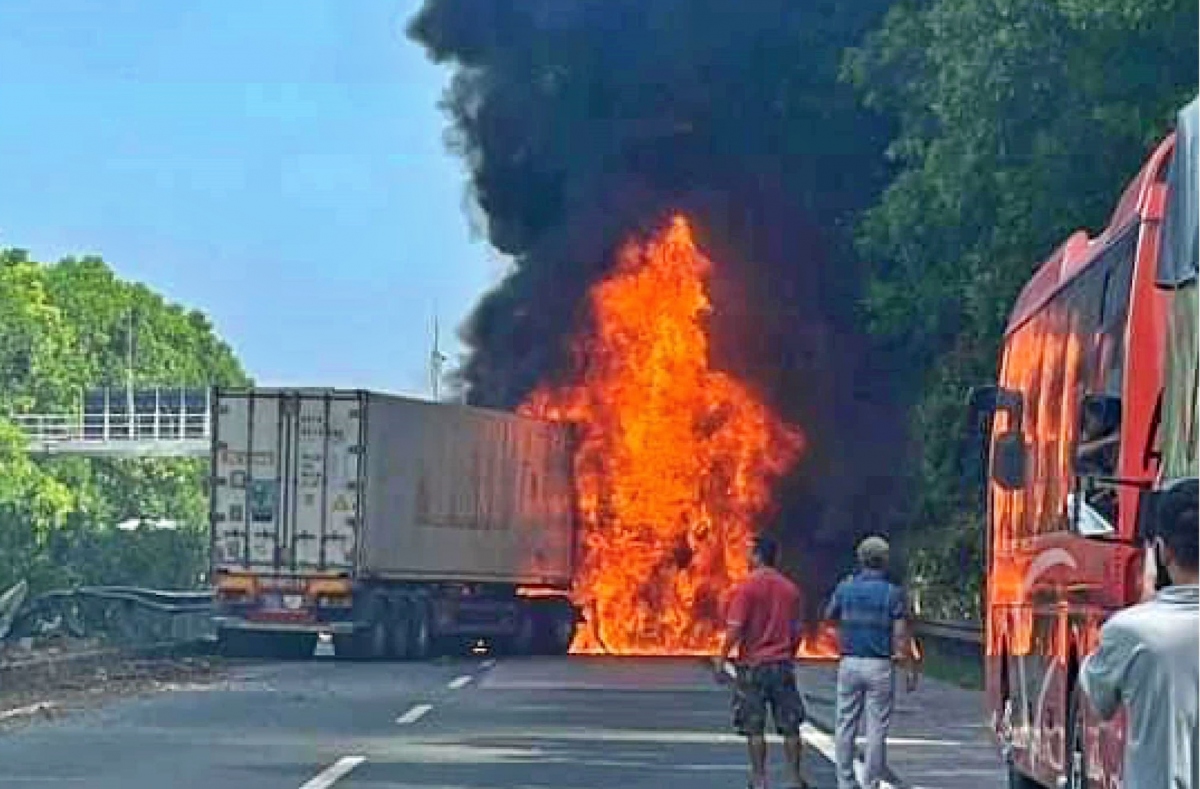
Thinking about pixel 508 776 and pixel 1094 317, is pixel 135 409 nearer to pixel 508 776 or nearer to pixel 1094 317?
pixel 508 776

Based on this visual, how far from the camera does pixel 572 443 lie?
143ft

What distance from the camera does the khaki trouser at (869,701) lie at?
16.1 metres

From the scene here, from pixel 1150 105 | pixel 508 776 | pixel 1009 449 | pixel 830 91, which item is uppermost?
pixel 830 91

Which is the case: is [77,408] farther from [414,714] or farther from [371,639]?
[414,714]

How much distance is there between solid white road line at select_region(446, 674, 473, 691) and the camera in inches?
1174

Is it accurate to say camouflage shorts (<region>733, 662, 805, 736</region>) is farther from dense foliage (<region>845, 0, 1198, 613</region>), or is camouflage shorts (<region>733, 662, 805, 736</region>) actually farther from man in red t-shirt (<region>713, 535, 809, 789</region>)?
dense foliage (<region>845, 0, 1198, 613</region>)

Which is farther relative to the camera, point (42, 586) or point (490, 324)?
point (490, 324)

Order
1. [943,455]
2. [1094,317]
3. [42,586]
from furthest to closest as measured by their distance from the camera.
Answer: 1. [42,586]
2. [943,455]
3. [1094,317]

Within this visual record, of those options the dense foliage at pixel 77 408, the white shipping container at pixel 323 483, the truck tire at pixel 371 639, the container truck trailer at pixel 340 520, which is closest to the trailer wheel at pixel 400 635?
the container truck trailer at pixel 340 520

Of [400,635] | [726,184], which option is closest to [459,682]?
[400,635]

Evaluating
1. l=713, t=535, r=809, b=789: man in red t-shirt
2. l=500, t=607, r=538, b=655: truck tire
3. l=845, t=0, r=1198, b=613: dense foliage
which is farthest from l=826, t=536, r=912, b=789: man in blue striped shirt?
l=500, t=607, r=538, b=655: truck tire

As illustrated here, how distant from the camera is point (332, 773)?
58.9ft

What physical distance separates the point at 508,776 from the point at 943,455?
17.9 metres

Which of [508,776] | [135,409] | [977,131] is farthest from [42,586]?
[135,409]
